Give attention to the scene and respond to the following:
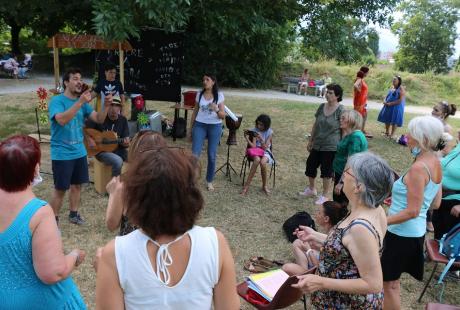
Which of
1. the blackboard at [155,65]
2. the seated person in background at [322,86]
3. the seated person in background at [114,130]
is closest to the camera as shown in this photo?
the seated person in background at [114,130]

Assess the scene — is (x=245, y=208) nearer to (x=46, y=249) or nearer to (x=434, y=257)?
(x=434, y=257)

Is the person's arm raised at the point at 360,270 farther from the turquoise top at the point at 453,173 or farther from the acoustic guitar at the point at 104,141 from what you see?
the acoustic guitar at the point at 104,141

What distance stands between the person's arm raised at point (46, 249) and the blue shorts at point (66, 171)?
8.09ft

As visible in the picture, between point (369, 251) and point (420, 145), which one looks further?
point (420, 145)

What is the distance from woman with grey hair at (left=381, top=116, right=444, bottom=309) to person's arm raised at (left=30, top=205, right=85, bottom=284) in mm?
2094

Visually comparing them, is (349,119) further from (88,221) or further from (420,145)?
(88,221)

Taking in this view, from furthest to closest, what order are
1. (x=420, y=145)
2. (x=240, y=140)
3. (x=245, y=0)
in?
(x=240, y=140) → (x=245, y=0) → (x=420, y=145)

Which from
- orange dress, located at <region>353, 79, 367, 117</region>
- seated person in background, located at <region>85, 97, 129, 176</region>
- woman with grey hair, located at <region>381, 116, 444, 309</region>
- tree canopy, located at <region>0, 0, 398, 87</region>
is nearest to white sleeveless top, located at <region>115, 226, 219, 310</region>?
woman with grey hair, located at <region>381, 116, 444, 309</region>

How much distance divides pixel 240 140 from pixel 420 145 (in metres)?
6.60

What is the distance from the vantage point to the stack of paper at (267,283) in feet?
9.53

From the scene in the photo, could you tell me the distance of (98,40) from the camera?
688 centimetres

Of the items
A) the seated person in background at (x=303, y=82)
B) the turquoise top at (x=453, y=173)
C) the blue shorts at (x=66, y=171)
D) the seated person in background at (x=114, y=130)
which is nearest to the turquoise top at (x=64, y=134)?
the blue shorts at (x=66, y=171)

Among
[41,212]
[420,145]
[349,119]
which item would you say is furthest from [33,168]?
[349,119]

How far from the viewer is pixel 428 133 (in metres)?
2.75
